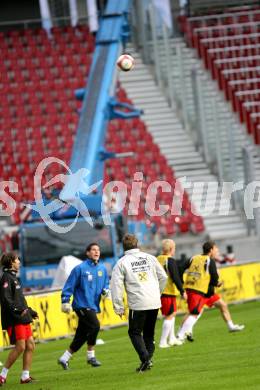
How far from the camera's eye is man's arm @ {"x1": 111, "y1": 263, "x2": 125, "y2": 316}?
52.5ft

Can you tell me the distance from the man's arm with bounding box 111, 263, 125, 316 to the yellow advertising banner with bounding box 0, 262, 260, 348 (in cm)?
881

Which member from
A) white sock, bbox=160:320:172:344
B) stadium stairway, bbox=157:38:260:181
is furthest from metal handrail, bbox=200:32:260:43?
white sock, bbox=160:320:172:344

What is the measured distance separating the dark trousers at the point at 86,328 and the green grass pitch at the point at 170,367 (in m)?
Answer: 0.39

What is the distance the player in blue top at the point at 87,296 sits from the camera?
18.4m

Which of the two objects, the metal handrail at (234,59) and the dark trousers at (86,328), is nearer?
the dark trousers at (86,328)

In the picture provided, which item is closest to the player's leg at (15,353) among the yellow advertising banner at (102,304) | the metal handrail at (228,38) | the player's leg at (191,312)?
the player's leg at (191,312)

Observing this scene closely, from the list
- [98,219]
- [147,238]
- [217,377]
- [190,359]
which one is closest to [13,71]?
[147,238]

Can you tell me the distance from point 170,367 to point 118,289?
1607 millimetres

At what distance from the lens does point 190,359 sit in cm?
1822

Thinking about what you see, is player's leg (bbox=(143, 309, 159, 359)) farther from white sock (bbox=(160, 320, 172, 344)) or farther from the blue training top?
white sock (bbox=(160, 320, 172, 344))

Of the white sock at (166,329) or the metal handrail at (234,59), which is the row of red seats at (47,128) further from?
the white sock at (166,329)

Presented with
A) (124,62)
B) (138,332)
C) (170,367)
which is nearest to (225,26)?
(124,62)

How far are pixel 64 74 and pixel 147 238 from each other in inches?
456

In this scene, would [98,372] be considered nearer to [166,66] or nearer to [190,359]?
[190,359]
